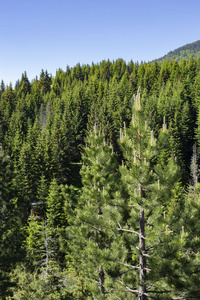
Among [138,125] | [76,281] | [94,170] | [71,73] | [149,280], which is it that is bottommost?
[76,281]

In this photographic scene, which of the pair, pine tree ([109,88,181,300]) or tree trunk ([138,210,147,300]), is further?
tree trunk ([138,210,147,300])

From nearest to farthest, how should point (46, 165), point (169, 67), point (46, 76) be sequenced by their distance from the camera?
1. point (46, 165)
2. point (169, 67)
3. point (46, 76)

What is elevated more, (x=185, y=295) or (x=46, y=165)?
(x=46, y=165)

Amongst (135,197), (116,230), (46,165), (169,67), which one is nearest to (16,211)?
(116,230)

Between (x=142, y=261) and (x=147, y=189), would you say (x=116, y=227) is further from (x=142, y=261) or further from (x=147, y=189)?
(x=147, y=189)

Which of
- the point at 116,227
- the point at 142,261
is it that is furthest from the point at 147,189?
the point at 142,261

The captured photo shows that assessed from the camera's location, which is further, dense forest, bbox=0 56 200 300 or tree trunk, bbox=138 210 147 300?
tree trunk, bbox=138 210 147 300

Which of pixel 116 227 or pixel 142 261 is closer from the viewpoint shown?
pixel 142 261

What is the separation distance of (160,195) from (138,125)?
7.14 ft

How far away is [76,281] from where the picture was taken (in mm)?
15539

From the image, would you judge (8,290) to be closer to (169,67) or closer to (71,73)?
(169,67)

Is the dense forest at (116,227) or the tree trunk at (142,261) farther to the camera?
the tree trunk at (142,261)

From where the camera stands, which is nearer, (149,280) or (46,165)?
(149,280)

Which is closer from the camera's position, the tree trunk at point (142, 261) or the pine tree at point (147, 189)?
the pine tree at point (147, 189)
